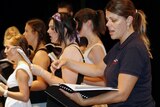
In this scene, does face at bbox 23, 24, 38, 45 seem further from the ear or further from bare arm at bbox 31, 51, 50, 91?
the ear

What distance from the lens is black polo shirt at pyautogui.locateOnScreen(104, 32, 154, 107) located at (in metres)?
1.79

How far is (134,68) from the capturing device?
1.78 m

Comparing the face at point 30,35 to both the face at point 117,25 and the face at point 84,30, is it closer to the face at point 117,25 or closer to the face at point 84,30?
the face at point 84,30

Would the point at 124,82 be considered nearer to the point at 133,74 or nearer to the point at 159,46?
the point at 133,74

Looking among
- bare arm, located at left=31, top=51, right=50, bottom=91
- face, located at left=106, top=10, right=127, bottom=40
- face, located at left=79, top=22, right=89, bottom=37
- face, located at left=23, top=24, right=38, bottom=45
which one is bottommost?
bare arm, located at left=31, top=51, right=50, bottom=91

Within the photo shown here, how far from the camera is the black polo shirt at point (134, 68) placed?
179 cm

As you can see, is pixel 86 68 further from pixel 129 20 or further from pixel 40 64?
pixel 40 64

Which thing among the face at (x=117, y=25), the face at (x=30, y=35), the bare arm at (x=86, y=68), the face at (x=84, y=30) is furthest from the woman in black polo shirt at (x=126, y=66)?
the face at (x=30, y=35)

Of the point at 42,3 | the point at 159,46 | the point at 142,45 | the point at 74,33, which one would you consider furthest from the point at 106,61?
the point at 42,3

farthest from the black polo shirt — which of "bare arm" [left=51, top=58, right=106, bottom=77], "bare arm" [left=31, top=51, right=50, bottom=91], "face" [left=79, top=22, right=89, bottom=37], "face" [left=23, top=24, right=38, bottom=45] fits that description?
"face" [left=23, top=24, right=38, bottom=45]

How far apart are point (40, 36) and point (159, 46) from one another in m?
1.93

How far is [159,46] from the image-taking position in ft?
15.4

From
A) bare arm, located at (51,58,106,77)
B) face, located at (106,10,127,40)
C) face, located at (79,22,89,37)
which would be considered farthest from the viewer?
face, located at (79,22,89,37)

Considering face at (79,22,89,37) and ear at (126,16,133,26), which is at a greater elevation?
ear at (126,16,133,26)
